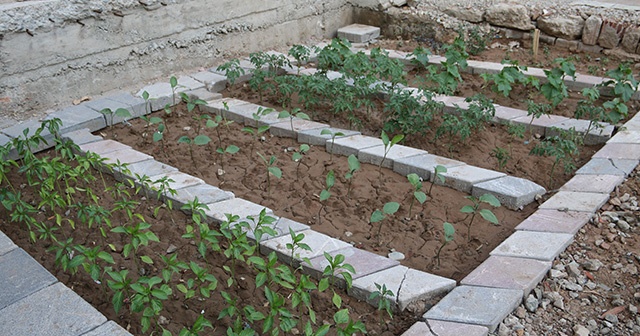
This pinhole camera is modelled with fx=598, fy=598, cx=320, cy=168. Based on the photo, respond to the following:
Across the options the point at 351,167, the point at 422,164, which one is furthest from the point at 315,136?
the point at 351,167

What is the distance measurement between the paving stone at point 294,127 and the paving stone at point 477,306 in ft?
6.98

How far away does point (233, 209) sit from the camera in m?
3.55

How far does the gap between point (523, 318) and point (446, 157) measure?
71.7 inches

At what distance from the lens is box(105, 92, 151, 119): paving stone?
16.6 ft

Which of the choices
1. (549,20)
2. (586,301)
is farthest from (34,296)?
(549,20)

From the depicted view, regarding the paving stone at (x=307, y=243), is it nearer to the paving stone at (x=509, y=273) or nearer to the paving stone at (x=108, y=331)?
the paving stone at (x=509, y=273)

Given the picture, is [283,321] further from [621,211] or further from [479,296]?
[621,211]

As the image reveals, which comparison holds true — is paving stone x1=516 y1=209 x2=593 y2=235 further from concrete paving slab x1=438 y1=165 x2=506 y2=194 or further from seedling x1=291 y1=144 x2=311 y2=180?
seedling x1=291 y1=144 x2=311 y2=180

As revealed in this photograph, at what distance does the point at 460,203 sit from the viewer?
3.78m

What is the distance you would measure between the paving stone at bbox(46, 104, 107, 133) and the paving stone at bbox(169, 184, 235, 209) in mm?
1505

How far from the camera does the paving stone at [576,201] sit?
3.55 m

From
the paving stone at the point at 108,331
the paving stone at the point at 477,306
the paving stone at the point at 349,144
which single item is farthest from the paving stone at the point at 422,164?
the paving stone at the point at 108,331

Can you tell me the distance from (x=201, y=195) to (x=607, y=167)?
2.69 meters

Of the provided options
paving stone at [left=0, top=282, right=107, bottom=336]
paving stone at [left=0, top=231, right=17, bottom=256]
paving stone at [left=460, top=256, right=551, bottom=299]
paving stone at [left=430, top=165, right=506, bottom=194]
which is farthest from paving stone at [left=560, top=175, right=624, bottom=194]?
paving stone at [left=0, top=231, right=17, bottom=256]
